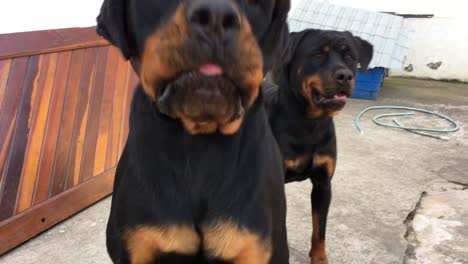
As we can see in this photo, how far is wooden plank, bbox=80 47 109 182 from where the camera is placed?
10.5 ft

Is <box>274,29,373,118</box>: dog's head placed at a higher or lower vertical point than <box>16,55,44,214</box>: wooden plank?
higher

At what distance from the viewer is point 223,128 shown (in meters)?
1.31

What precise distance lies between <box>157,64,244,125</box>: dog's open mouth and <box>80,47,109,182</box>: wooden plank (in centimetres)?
222

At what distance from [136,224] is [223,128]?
1.36 feet

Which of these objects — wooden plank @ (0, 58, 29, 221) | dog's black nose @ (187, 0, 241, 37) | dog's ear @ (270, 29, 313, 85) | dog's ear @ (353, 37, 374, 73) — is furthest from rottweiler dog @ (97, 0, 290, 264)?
dog's ear @ (353, 37, 374, 73)

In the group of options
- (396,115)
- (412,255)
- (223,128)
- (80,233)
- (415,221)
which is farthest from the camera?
(396,115)

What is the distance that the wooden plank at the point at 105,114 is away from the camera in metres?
3.30

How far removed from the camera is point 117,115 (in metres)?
3.48

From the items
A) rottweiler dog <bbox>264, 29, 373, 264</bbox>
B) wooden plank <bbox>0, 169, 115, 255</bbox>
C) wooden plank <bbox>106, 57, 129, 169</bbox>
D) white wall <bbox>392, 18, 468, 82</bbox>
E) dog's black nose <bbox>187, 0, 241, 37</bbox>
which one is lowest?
white wall <bbox>392, 18, 468, 82</bbox>

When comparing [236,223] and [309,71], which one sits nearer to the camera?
[236,223]

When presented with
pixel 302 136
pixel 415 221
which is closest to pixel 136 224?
pixel 302 136

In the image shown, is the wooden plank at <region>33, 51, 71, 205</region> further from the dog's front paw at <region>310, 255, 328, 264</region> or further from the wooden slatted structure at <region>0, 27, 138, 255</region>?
the dog's front paw at <region>310, 255, 328, 264</region>

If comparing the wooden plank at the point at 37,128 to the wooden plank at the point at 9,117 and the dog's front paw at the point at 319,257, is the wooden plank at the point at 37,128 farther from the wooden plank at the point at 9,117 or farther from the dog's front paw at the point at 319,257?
the dog's front paw at the point at 319,257

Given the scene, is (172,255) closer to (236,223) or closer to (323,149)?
(236,223)
